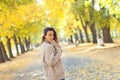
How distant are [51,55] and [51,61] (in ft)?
0.36

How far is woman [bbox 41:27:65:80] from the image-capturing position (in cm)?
561

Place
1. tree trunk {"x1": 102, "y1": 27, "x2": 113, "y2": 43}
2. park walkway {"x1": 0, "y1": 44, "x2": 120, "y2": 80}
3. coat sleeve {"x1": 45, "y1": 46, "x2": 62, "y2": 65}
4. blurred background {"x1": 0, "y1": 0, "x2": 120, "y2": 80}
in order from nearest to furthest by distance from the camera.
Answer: coat sleeve {"x1": 45, "y1": 46, "x2": 62, "y2": 65} → park walkway {"x1": 0, "y1": 44, "x2": 120, "y2": 80} → blurred background {"x1": 0, "y1": 0, "x2": 120, "y2": 80} → tree trunk {"x1": 102, "y1": 27, "x2": 113, "y2": 43}

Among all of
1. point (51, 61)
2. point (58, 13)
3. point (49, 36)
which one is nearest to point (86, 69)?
point (49, 36)

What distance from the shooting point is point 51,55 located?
561 centimetres

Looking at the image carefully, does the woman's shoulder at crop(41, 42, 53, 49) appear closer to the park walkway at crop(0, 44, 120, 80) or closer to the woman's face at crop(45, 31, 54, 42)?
the woman's face at crop(45, 31, 54, 42)

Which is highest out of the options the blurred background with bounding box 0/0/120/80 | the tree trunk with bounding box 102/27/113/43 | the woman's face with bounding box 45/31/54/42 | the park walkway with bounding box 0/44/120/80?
the blurred background with bounding box 0/0/120/80

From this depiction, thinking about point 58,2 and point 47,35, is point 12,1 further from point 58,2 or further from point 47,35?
point 58,2

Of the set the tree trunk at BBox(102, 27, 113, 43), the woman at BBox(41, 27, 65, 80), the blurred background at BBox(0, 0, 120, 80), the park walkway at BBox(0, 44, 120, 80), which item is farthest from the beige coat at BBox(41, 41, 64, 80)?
the tree trunk at BBox(102, 27, 113, 43)

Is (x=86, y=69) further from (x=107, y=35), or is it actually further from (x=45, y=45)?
(x=107, y=35)

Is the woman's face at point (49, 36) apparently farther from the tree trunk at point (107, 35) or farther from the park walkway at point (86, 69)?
the tree trunk at point (107, 35)

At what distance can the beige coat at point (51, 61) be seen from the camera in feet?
18.4

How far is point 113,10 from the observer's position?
21.5 meters

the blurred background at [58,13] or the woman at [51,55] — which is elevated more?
the blurred background at [58,13]

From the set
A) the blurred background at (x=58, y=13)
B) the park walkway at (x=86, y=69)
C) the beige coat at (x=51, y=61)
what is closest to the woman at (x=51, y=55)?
the beige coat at (x=51, y=61)
